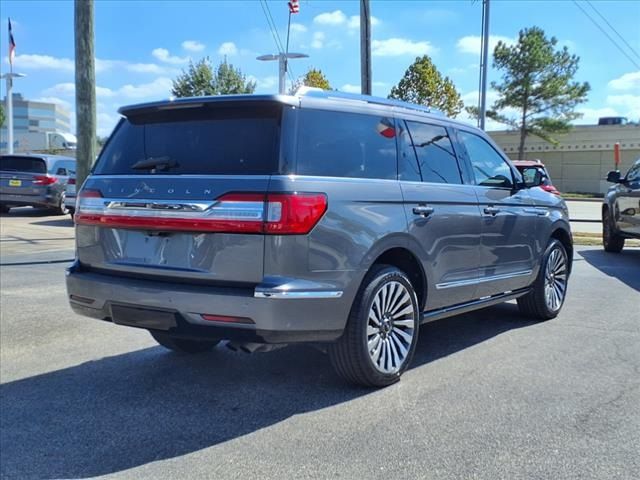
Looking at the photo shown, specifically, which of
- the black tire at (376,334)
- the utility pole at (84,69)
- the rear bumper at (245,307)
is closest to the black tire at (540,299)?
the black tire at (376,334)

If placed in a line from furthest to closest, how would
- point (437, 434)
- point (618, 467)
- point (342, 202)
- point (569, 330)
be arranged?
point (569, 330) → point (342, 202) → point (437, 434) → point (618, 467)

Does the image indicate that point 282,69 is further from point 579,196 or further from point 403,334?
point 579,196

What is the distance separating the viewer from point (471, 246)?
5.09m

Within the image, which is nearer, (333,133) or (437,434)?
(437,434)

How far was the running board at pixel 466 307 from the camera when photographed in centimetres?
478

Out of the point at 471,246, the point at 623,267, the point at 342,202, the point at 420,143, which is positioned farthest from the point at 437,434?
the point at 623,267

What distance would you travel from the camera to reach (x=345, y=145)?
415 centimetres

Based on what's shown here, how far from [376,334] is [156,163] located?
1828mm

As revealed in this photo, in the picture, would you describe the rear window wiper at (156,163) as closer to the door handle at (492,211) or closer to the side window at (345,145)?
the side window at (345,145)

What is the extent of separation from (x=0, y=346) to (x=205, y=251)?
290 centimetres

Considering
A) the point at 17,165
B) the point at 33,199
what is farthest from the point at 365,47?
the point at 17,165

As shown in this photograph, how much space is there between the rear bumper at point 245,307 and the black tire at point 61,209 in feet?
50.4

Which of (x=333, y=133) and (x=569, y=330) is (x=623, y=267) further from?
(x=333, y=133)

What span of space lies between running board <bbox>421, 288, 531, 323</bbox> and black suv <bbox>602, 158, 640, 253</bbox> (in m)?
5.54
